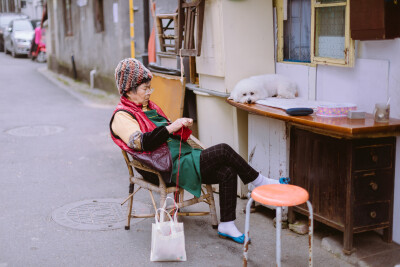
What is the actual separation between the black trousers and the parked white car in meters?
23.5

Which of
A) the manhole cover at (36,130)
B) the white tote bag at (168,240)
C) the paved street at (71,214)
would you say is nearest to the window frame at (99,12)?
the paved street at (71,214)

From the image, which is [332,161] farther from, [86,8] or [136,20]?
[86,8]

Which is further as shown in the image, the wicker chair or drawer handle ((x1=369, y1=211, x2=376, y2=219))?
the wicker chair

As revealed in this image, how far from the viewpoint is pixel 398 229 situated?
3992 millimetres

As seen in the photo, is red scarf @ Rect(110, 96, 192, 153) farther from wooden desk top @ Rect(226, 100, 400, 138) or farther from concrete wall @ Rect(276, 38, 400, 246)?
concrete wall @ Rect(276, 38, 400, 246)

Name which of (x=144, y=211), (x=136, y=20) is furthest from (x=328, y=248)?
(x=136, y=20)

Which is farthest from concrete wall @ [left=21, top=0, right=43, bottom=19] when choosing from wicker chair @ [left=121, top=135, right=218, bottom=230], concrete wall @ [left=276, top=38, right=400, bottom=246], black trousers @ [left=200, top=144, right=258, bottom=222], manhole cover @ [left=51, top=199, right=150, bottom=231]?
black trousers @ [left=200, top=144, right=258, bottom=222]

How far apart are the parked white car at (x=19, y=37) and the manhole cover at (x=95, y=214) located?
22.0 m

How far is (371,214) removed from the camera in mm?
3900

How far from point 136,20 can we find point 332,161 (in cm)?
858

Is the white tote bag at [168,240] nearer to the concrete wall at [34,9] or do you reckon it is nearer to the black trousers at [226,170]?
the black trousers at [226,170]

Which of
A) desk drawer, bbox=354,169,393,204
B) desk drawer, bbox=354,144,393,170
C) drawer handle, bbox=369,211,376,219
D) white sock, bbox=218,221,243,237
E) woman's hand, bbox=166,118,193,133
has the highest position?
woman's hand, bbox=166,118,193,133

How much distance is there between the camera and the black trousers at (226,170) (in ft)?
13.6

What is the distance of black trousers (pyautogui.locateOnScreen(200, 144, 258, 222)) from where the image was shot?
13.6 feet
